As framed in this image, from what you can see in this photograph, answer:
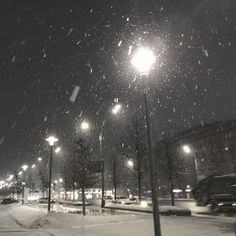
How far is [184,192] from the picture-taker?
83.1 m

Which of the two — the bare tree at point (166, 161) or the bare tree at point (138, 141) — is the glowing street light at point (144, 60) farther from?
the bare tree at point (166, 161)

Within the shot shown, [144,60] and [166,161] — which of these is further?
[166,161]

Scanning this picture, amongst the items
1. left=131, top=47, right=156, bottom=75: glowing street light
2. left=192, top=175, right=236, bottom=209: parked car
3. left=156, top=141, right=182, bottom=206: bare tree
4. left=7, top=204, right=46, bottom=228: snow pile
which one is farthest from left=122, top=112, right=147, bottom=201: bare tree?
left=131, top=47, right=156, bottom=75: glowing street light

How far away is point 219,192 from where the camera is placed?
33.6m

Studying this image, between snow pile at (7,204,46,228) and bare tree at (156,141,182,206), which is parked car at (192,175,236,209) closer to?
bare tree at (156,141,182,206)

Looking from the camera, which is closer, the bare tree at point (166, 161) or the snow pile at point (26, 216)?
the snow pile at point (26, 216)

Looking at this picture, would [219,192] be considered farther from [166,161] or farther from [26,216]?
[26,216]

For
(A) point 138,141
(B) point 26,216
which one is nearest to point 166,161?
(A) point 138,141

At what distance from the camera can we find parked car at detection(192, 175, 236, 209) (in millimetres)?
31672

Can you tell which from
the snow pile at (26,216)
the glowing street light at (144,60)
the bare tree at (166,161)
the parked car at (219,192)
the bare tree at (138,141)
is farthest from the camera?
the bare tree at (166,161)

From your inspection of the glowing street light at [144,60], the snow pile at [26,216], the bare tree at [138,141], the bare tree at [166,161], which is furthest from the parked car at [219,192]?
the glowing street light at [144,60]

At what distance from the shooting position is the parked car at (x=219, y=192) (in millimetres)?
31672

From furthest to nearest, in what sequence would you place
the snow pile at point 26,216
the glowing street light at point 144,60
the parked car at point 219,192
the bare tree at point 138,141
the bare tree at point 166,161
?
the bare tree at point 166,161, the bare tree at point 138,141, the parked car at point 219,192, the snow pile at point 26,216, the glowing street light at point 144,60

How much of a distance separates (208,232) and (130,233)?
10.1ft
